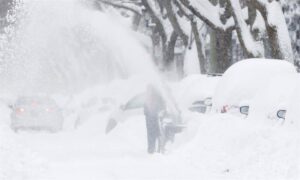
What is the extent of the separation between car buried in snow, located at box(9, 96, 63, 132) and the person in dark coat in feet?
25.3

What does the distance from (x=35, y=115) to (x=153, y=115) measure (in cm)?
787

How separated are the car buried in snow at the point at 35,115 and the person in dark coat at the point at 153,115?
771 cm

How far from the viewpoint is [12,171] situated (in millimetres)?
10172

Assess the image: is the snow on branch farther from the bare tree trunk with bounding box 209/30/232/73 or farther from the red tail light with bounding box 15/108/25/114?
the red tail light with bounding box 15/108/25/114

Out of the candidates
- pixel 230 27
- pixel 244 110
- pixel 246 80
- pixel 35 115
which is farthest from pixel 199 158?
pixel 230 27

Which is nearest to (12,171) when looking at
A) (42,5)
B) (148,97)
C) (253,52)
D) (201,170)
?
(201,170)

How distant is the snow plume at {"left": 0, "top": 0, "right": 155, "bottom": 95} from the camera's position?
3634 centimetres

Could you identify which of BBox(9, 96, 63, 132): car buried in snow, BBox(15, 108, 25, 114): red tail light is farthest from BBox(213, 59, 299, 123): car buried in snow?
BBox(15, 108, 25, 114): red tail light

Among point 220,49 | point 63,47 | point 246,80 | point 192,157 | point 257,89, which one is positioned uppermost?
point 220,49

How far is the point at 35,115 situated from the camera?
21.7 m

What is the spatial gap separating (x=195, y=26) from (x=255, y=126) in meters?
15.7

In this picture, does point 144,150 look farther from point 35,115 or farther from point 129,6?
point 129,6

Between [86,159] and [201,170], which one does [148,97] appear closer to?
[86,159]

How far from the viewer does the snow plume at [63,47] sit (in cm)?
3634
